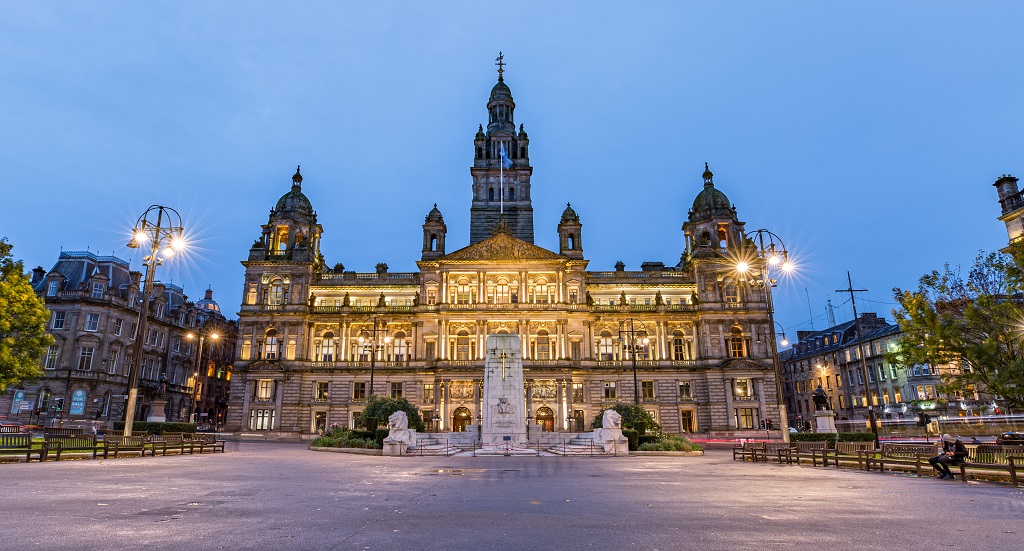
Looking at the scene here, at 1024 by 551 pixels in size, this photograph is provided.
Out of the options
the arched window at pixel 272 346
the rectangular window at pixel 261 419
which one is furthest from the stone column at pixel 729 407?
the arched window at pixel 272 346

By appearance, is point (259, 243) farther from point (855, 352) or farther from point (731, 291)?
point (855, 352)

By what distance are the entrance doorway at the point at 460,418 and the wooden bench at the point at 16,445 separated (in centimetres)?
3779

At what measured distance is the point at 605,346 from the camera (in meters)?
63.7

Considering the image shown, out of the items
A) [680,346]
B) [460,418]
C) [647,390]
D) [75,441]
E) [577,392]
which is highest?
[680,346]

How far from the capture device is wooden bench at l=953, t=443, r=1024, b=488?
→ 15.3m

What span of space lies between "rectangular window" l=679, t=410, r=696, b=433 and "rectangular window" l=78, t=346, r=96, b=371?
192 ft

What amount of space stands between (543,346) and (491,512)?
169 feet

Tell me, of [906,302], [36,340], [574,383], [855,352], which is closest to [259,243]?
[36,340]

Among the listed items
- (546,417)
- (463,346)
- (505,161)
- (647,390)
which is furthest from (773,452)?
(505,161)

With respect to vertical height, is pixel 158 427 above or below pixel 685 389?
below

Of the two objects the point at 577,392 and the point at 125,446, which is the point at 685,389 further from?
the point at 125,446

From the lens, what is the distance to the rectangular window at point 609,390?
6072cm

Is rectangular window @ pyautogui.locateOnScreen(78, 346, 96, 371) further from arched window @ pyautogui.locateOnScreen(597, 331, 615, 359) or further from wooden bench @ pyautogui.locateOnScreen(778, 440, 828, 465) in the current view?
wooden bench @ pyautogui.locateOnScreen(778, 440, 828, 465)

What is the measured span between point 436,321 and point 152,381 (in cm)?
3126
